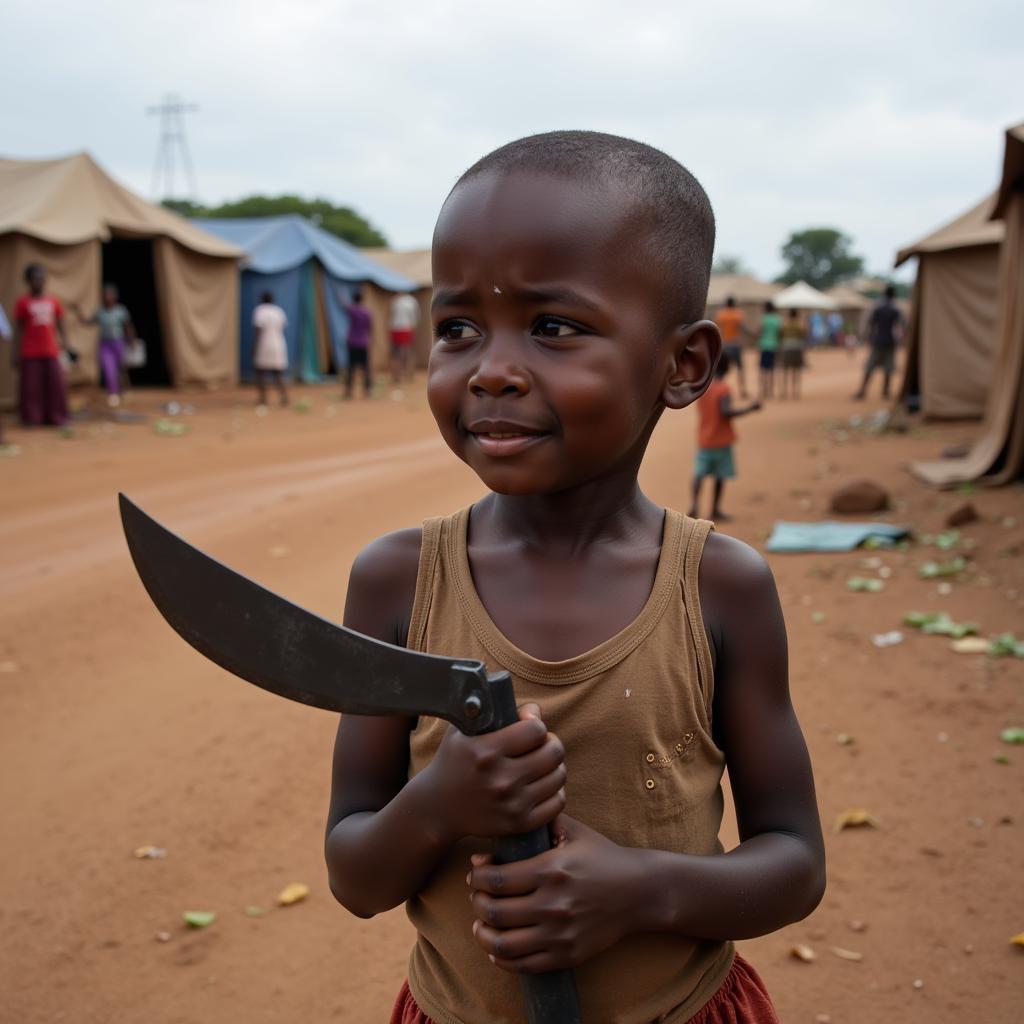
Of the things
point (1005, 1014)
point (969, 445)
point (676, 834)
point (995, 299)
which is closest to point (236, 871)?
point (1005, 1014)

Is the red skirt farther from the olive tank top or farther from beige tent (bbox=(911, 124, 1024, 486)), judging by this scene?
beige tent (bbox=(911, 124, 1024, 486))

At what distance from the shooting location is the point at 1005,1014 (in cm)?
262

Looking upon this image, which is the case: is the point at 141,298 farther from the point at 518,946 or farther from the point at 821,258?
the point at 821,258

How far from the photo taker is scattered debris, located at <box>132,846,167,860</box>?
3.36m

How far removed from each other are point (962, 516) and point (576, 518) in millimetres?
6790

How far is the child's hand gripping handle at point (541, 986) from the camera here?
43.0 inches

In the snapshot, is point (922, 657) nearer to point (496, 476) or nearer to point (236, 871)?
point (236, 871)

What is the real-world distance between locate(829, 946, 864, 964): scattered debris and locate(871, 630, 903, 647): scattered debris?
2.55m

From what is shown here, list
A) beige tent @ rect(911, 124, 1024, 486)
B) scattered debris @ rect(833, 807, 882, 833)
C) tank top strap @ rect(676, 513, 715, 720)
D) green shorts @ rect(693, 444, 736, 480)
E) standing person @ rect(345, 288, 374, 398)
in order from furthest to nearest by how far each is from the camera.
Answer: standing person @ rect(345, 288, 374, 398), beige tent @ rect(911, 124, 1024, 486), green shorts @ rect(693, 444, 736, 480), scattered debris @ rect(833, 807, 882, 833), tank top strap @ rect(676, 513, 715, 720)

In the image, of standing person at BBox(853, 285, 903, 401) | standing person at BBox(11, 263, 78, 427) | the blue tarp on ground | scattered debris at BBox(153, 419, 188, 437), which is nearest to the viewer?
the blue tarp on ground

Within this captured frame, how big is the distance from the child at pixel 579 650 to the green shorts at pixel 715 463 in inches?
259

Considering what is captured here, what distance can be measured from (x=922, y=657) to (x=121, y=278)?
17.4m

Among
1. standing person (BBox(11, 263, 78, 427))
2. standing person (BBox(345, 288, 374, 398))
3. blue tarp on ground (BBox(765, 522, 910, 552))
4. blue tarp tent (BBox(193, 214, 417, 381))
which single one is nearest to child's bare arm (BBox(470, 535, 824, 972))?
blue tarp on ground (BBox(765, 522, 910, 552))

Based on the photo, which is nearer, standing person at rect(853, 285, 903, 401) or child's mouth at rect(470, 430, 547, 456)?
child's mouth at rect(470, 430, 547, 456)
